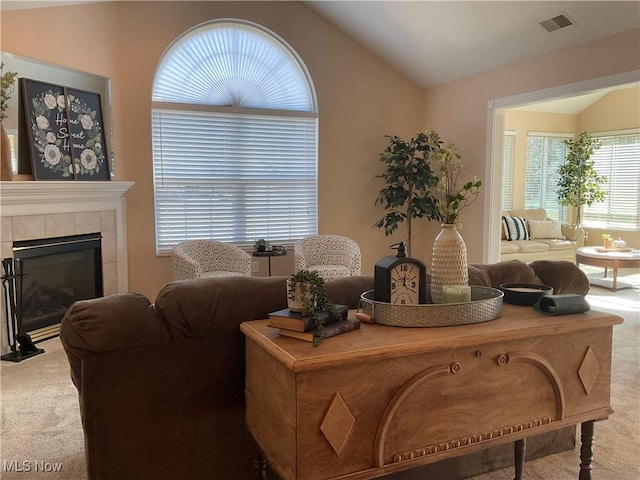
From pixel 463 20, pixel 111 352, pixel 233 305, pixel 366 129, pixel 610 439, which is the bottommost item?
pixel 610 439

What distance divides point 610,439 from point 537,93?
3408 mm

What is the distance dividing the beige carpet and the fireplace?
409 mm

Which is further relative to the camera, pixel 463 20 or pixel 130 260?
pixel 130 260

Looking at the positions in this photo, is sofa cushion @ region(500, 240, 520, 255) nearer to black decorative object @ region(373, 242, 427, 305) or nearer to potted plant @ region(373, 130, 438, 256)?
potted plant @ region(373, 130, 438, 256)

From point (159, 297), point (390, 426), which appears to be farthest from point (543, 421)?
point (159, 297)

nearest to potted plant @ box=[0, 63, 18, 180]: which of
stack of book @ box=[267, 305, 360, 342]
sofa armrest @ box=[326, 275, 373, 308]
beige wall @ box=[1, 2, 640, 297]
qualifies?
beige wall @ box=[1, 2, 640, 297]

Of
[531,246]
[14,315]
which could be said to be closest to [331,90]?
[531,246]

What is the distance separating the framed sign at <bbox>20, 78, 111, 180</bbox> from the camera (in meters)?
4.22

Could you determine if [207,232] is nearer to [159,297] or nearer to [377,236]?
[377,236]

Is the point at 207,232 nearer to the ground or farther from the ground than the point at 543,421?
farther from the ground

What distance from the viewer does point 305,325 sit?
4.93 ft

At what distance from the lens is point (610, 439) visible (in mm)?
2611

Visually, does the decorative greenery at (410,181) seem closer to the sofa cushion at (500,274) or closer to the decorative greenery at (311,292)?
the sofa cushion at (500,274)

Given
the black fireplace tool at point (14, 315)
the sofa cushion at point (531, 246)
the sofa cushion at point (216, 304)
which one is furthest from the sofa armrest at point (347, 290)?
the sofa cushion at point (531, 246)
